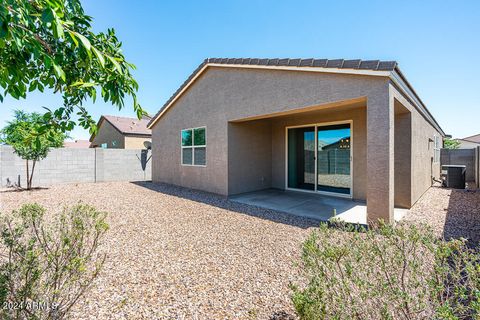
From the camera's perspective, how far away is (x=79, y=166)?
45.0 ft

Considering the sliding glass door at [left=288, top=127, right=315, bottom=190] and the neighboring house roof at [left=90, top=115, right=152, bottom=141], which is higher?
the neighboring house roof at [left=90, top=115, right=152, bottom=141]

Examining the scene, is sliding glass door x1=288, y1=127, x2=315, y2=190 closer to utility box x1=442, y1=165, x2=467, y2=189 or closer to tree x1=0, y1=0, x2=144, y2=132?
utility box x1=442, y1=165, x2=467, y2=189

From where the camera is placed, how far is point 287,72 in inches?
267

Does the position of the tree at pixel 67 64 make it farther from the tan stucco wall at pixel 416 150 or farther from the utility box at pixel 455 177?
the utility box at pixel 455 177

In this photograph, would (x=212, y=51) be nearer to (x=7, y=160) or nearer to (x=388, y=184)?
(x=388, y=184)

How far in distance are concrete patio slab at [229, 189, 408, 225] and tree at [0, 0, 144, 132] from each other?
5321mm

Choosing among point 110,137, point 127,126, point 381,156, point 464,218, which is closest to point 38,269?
point 381,156

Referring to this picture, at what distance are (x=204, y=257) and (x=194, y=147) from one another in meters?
7.13

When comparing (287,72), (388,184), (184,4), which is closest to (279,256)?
(388,184)

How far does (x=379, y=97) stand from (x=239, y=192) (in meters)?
5.84

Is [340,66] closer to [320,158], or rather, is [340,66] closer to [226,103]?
[320,158]

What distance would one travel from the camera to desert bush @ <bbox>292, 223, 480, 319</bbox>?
170cm

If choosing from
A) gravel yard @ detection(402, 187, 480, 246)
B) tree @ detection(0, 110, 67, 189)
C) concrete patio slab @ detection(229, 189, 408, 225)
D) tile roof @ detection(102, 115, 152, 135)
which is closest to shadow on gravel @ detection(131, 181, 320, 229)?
concrete patio slab @ detection(229, 189, 408, 225)

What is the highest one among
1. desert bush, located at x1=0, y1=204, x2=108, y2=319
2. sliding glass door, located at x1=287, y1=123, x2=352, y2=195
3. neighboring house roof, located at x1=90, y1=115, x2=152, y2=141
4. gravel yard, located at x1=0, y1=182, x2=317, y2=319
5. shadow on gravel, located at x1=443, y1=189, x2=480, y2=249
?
neighboring house roof, located at x1=90, y1=115, x2=152, y2=141
